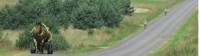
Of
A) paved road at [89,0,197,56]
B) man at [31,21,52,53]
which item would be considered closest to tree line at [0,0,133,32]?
paved road at [89,0,197,56]

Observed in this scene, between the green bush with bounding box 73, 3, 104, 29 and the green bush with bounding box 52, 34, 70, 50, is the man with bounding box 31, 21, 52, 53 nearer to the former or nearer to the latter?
the green bush with bounding box 52, 34, 70, 50

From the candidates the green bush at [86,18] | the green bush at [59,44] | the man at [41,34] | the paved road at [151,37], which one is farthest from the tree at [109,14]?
the man at [41,34]

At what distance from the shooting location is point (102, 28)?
8900cm

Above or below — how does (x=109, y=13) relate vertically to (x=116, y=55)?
above

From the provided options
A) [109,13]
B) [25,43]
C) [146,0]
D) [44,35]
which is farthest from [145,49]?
[146,0]

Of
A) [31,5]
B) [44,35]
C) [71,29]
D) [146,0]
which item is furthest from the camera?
[146,0]

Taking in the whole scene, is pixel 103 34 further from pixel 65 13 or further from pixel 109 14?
pixel 109 14

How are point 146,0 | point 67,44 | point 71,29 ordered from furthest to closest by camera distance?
point 146,0 → point 71,29 → point 67,44

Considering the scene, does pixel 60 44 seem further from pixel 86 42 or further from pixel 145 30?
pixel 145 30

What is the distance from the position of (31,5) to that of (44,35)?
66.2 metres

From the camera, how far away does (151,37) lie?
8138cm

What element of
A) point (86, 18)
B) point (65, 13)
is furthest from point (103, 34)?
point (65, 13)

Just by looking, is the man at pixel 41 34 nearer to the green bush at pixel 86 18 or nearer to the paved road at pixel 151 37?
the paved road at pixel 151 37

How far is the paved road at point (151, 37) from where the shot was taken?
2694 inches
